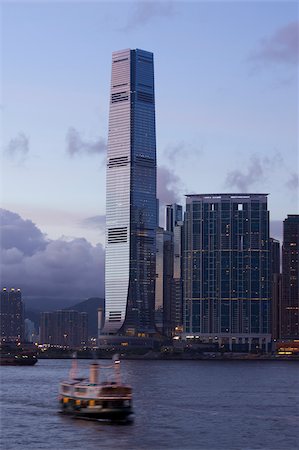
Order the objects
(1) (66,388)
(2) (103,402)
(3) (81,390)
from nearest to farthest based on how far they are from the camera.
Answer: (2) (103,402) < (3) (81,390) < (1) (66,388)

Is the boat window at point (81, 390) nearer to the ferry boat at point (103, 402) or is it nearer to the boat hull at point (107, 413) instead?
the ferry boat at point (103, 402)

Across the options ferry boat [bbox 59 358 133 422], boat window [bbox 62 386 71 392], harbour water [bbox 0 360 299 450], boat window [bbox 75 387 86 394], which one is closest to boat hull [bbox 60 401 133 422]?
ferry boat [bbox 59 358 133 422]

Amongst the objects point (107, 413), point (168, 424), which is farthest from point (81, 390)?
point (168, 424)

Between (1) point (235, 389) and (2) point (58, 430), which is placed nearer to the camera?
(2) point (58, 430)

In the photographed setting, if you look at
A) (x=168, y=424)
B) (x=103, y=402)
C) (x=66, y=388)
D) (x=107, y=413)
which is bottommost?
(x=168, y=424)

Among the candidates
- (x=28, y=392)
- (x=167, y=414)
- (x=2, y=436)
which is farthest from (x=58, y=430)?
(x=28, y=392)

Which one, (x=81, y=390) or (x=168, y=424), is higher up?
(x=81, y=390)

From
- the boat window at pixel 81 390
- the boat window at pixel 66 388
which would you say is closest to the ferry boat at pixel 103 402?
the boat window at pixel 81 390

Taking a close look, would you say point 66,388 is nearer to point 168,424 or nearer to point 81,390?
point 81,390

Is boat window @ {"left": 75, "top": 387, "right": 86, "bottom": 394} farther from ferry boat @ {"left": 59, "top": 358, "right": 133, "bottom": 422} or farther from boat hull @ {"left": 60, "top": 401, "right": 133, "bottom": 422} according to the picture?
boat hull @ {"left": 60, "top": 401, "right": 133, "bottom": 422}

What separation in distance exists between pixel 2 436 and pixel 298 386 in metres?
106

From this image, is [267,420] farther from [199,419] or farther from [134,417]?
[134,417]

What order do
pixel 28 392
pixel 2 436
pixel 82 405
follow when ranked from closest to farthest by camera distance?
pixel 2 436, pixel 82 405, pixel 28 392

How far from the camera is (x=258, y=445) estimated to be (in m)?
96.8
